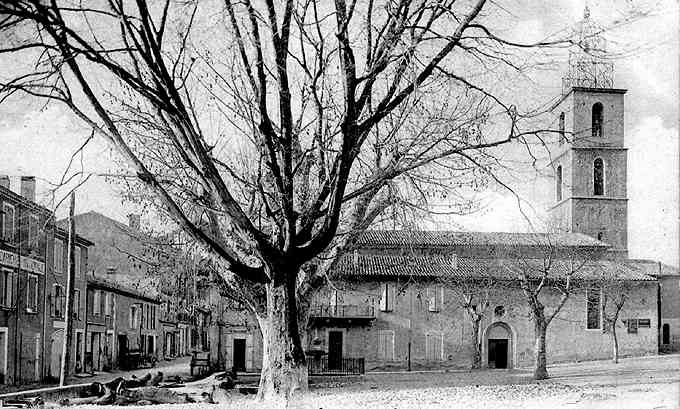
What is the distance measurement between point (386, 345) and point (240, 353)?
23.1 ft

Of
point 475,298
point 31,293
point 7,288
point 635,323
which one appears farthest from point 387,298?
point 7,288

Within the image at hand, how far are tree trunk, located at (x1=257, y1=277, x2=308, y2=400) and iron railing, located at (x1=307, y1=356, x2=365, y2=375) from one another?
22.8 m

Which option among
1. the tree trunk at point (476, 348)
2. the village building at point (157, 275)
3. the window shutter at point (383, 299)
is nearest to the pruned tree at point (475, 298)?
the tree trunk at point (476, 348)

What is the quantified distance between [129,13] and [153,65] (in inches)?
45.0

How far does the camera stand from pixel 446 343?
3694 cm

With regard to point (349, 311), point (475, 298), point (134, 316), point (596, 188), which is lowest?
point (134, 316)

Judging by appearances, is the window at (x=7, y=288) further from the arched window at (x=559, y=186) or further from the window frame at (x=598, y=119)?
the arched window at (x=559, y=186)

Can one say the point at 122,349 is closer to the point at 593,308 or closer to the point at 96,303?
the point at 96,303

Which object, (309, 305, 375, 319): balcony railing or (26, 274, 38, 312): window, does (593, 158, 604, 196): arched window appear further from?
(26, 274, 38, 312): window

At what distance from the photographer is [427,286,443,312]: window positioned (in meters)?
37.3

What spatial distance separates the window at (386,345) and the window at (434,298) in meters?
2.30

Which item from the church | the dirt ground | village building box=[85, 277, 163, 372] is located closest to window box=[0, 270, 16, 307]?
the dirt ground

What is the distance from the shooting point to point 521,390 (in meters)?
20.3

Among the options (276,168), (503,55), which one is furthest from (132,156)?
(503,55)
